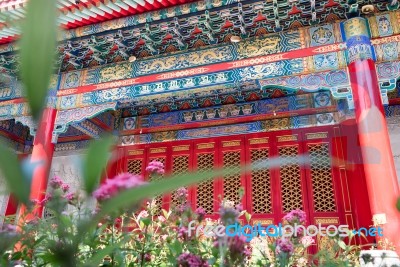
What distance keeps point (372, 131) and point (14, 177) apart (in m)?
3.32

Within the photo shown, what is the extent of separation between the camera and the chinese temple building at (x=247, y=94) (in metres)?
3.38

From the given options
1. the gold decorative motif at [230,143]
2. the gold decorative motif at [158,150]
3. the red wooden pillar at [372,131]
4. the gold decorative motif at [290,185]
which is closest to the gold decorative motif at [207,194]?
the gold decorative motif at [230,143]

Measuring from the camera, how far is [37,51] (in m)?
0.24

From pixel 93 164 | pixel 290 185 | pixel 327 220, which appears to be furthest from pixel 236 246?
pixel 290 185

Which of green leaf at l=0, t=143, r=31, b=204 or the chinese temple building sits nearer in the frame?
green leaf at l=0, t=143, r=31, b=204

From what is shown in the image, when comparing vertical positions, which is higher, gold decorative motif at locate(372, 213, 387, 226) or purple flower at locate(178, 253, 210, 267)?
gold decorative motif at locate(372, 213, 387, 226)

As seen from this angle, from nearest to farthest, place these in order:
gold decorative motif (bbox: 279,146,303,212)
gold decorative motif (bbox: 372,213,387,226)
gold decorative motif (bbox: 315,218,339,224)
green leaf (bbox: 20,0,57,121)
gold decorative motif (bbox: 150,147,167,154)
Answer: green leaf (bbox: 20,0,57,121) < gold decorative motif (bbox: 372,213,387,226) < gold decorative motif (bbox: 315,218,339,224) < gold decorative motif (bbox: 279,146,303,212) < gold decorative motif (bbox: 150,147,167,154)

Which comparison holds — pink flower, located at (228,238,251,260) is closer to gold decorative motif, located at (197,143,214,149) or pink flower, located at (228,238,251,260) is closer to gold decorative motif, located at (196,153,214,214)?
gold decorative motif, located at (196,153,214,214)

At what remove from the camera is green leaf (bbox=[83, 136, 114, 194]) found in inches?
9.4

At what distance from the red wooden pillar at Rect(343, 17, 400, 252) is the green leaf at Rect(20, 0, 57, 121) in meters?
2.97

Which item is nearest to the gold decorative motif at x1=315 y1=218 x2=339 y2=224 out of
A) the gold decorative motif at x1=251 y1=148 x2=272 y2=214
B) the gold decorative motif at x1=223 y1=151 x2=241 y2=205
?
the gold decorative motif at x1=251 y1=148 x2=272 y2=214

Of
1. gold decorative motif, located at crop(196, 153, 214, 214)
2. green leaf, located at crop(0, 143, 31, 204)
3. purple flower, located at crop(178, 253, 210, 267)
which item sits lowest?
purple flower, located at crop(178, 253, 210, 267)

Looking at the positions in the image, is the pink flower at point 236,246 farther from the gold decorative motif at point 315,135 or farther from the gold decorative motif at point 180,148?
the gold decorative motif at point 180,148

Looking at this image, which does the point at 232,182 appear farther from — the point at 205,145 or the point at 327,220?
the point at 327,220
